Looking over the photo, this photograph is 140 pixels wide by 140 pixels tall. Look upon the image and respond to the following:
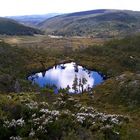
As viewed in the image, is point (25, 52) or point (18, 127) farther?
point (25, 52)

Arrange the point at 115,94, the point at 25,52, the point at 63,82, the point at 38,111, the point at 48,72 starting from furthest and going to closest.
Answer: the point at 25,52 → the point at 48,72 → the point at 63,82 → the point at 115,94 → the point at 38,111

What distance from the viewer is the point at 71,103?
190 ft

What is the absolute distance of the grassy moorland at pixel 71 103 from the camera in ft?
116

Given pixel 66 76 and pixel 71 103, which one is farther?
pixel 66 76

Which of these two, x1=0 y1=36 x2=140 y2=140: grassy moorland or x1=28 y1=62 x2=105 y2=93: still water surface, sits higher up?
x1=0 y1=36 x2=140 y2=140: grassy moorland

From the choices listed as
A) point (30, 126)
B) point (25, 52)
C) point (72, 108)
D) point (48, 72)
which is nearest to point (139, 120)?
point (72, 108)

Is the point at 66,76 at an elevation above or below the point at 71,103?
below

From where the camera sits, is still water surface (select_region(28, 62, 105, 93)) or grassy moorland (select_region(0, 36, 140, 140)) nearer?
grassy moorland (select_region(0, 36, 140, 140))

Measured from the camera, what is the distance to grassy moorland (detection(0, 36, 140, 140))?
35469 millimetres

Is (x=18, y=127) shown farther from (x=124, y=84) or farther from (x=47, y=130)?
(x=124, y=84)

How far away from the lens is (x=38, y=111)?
131 ft

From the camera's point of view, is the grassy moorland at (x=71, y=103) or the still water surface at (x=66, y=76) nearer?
the grassy moorland at (x=71, y=103)

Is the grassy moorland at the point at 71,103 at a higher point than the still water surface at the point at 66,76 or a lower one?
higher

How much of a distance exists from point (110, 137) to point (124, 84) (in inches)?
1503
